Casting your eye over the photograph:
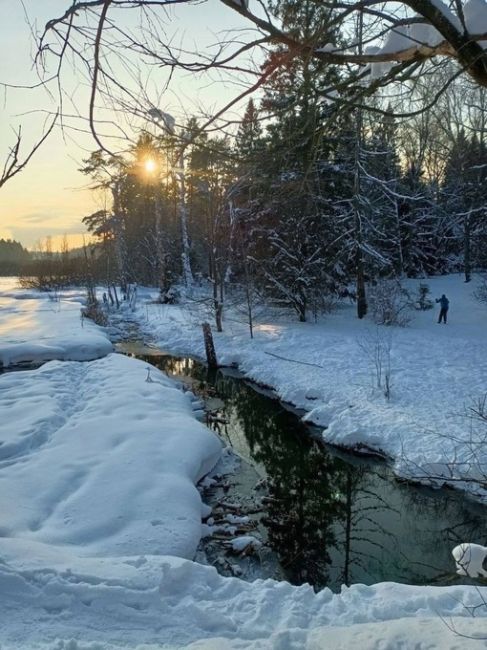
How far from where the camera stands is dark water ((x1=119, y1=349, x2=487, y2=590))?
5.66m

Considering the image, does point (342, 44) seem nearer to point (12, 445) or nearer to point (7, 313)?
point (12, 445)

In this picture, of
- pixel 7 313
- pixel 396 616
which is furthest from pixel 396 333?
pixel 7 313

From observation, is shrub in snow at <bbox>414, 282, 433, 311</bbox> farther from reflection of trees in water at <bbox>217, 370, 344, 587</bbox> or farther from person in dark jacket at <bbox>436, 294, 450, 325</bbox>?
reflection of trees in water at <bbox>217, 370, 344, 587</bbox>

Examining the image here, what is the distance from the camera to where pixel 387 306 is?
18.0 m

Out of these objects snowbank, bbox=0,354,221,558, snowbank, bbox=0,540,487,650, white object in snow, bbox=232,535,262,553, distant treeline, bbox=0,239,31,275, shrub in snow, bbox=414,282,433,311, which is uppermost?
distant treeline, bbox=0,239,31,275

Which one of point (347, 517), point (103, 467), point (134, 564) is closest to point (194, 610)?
point (134, 564)

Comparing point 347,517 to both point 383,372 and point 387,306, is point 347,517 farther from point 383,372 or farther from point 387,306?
point 387,306

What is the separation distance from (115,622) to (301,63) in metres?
3.41

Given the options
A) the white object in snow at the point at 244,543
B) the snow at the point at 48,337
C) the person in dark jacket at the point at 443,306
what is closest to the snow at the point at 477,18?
the white object in snow at the point at 244,543

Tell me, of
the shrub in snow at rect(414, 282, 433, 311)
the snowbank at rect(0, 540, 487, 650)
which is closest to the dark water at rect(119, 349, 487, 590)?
the snowbank at rect(0, 540, 487, 650)

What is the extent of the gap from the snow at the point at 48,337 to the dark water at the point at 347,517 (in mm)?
7957

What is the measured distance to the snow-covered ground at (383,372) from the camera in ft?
26.4

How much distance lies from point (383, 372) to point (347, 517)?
585 centimetres

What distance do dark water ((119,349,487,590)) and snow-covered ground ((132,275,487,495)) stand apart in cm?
49
